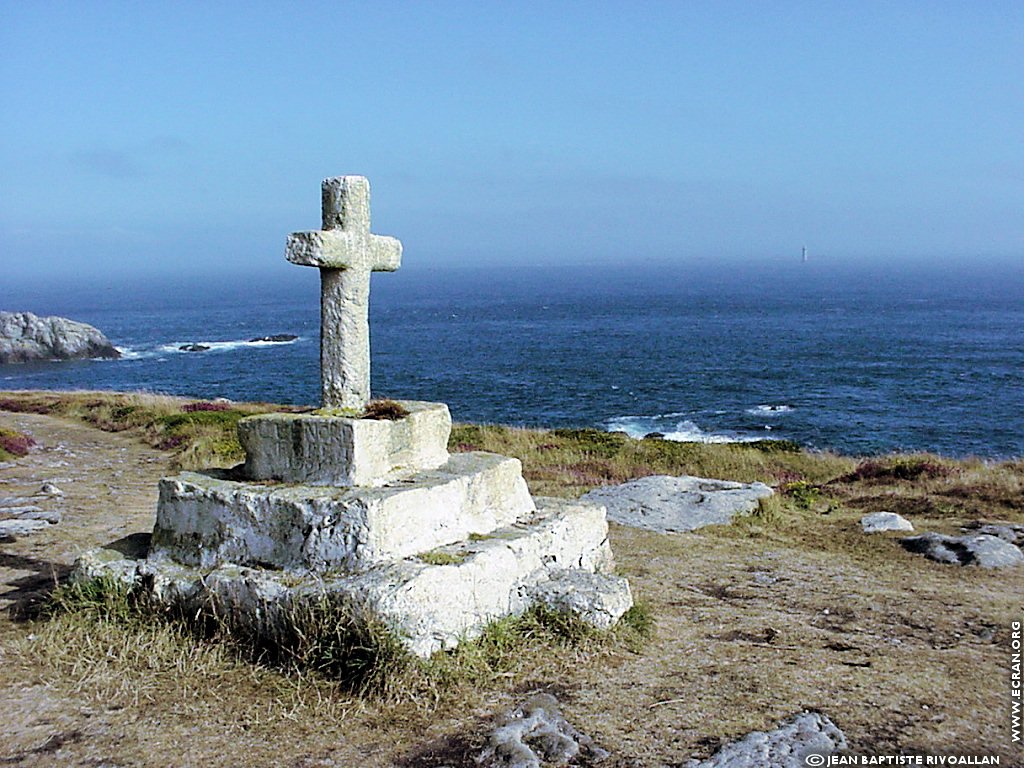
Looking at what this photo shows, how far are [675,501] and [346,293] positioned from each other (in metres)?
7.59

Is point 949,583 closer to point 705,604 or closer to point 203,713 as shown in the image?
point 705,604

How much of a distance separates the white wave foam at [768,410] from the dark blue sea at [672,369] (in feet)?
0.73

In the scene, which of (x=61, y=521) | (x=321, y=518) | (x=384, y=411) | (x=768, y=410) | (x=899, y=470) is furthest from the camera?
(x=768, y=410)

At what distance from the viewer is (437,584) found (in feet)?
22.7

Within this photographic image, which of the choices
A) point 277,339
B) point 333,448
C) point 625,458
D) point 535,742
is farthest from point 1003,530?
point 277,339

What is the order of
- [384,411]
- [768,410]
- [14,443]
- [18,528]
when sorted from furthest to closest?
[768,410] < [14,443] < [18,528] < [384,411]

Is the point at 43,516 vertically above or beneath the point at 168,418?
above

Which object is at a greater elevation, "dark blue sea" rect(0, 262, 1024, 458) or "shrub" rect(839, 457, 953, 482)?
"shrub" rect(839, 457, 953, 482)

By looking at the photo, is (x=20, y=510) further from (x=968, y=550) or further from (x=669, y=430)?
(x=669, y=430)

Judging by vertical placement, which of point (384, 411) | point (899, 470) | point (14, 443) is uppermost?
point (384, 411)

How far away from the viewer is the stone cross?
794 cm

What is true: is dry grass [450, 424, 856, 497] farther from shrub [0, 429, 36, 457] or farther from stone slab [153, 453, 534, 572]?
shrub [0, 429, 36, 457]

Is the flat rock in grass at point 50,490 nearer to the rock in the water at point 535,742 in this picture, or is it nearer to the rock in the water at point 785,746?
the rock in the water at point 535,742

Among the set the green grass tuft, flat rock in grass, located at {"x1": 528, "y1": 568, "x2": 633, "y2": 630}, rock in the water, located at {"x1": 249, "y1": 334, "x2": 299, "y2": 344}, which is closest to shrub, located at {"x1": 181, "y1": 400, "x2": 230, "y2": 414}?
the green grass tuft
